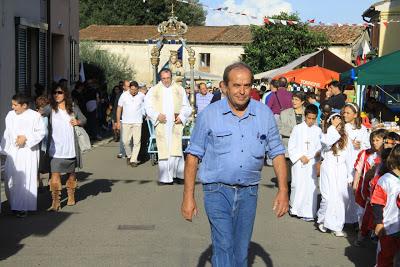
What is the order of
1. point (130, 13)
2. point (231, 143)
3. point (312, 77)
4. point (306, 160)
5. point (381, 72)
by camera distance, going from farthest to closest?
point (130, 13)
point (312, 77)
point (381, 72)
point (306, 160)
point (231, 143)

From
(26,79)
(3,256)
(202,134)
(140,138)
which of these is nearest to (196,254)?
(3,256)

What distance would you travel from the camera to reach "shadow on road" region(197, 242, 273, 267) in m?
6.99

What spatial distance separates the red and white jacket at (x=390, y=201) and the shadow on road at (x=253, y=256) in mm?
1502

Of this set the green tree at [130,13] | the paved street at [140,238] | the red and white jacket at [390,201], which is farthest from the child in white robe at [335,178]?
the green tree at [130,13]

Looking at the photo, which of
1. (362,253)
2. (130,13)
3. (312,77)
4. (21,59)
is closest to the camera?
(362,253)

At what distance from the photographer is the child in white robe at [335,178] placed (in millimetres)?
8453

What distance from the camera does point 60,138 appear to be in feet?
31.7

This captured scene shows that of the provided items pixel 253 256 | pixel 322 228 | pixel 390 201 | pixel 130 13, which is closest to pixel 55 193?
pixel 253 256

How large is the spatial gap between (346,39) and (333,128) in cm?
4174

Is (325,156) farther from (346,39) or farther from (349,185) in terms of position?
(346,39)

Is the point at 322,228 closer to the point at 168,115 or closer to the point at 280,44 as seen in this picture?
the point at 168,115

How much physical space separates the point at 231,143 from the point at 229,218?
1.89 feet

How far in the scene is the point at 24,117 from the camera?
9.10m

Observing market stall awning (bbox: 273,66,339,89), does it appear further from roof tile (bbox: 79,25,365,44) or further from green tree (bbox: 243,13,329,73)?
roof tile (bbox: 79,25,365,44)
